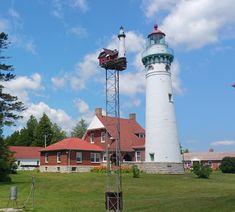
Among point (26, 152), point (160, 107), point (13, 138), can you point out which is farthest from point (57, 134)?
point (160, 107)

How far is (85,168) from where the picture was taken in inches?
1957

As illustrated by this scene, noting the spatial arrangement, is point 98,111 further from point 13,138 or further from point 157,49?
point 13,138

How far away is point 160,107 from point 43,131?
47.6 metres

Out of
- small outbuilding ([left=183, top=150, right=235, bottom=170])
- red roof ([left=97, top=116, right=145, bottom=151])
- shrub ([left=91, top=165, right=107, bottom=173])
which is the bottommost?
shrub ([left=91, top=165, right=107, bottom=173])

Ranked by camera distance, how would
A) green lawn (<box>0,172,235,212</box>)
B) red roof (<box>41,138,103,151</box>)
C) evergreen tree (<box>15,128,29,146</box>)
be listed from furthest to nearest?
1. evergreen tree (<box>15,128,29,146</box>)
2. red roof (<box>41,138,103,151</box>)
3. green lawn (<box>0,172,235,212</box>)

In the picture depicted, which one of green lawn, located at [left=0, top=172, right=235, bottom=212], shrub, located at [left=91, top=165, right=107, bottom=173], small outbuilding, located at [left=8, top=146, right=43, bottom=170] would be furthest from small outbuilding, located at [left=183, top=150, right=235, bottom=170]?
green lawn, located at [left=0, top=172, right=235, bottom=212]

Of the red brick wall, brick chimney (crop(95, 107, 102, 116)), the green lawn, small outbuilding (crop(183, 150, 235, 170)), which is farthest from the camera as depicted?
small outbuilding (crop(183, 150, 235, 170))

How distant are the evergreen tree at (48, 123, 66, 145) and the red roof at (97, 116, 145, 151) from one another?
31.7 metres

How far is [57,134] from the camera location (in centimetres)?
9156

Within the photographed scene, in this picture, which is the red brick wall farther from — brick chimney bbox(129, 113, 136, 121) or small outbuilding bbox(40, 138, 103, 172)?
brick chimney bbox(129, 113, 136, 121)

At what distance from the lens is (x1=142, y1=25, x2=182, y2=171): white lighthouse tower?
43188mm

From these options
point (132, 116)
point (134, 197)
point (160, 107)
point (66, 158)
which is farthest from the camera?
point (132, 116)

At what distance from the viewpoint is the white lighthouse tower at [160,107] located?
4319 centimetres

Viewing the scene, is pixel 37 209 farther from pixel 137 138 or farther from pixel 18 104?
pixel 137 138
